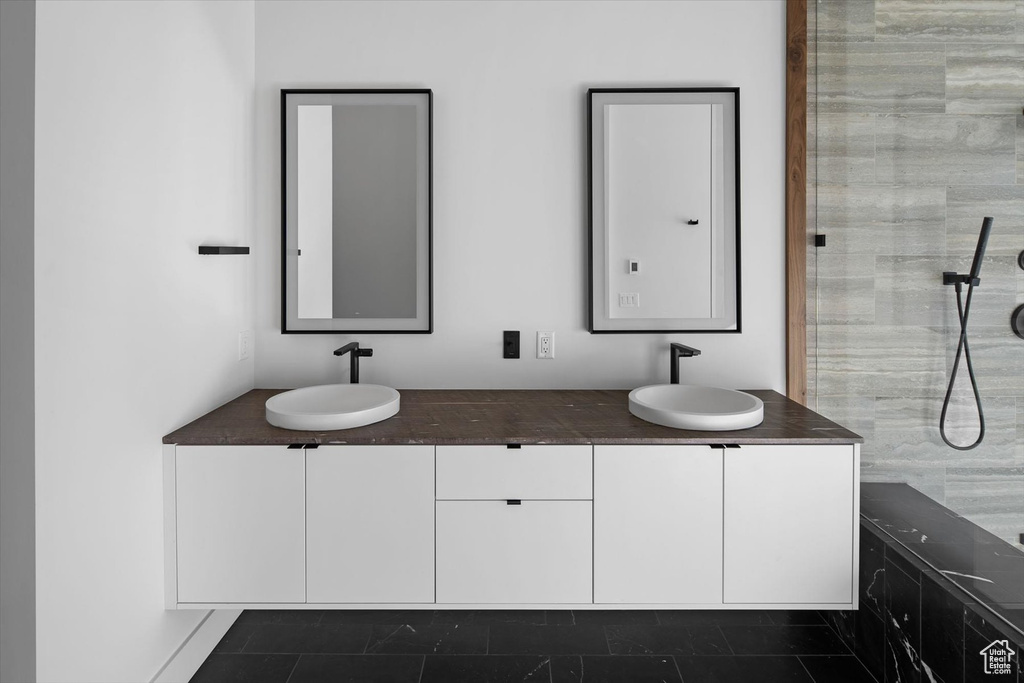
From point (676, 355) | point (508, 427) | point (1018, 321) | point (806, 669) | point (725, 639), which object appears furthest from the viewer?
point (676, 355)

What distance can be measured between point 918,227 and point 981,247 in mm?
181

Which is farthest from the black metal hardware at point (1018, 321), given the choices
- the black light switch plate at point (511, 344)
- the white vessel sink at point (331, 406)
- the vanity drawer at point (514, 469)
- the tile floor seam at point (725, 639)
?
the white vessel sink at point (331, 406)

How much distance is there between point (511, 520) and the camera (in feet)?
5.34

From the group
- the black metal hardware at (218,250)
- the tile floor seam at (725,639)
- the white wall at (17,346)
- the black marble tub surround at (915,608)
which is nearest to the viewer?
the white wall at (17,346)

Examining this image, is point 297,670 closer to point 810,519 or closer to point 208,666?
point 208,666

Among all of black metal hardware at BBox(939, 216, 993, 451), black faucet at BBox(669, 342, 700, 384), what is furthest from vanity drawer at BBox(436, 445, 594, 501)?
black metal hardware at BBox(939, 216, 993, 451)

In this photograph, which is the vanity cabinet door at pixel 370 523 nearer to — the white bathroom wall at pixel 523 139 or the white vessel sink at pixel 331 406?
the white vessel sink at pixel 331 406

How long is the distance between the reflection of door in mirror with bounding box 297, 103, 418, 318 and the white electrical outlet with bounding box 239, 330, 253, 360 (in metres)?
0.35

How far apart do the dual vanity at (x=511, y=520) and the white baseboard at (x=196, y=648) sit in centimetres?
21

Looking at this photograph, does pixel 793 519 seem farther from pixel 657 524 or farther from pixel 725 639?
pixel 725 639

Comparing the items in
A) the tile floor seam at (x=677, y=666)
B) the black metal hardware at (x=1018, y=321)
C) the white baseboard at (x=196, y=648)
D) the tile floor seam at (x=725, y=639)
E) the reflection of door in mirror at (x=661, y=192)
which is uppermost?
the reflection of door in mirror at (x=661, y=192)

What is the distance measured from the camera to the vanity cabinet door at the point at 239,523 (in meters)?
1.61

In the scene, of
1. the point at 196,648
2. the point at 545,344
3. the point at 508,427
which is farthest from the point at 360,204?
the point at 196,648

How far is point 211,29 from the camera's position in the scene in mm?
1874
